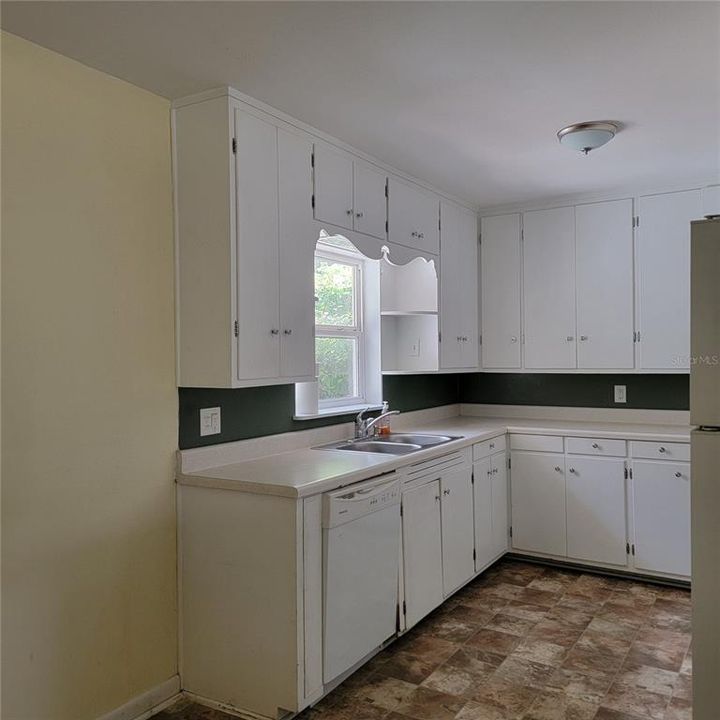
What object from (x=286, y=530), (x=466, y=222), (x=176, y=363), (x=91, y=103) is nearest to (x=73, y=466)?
(x=176, y=363)

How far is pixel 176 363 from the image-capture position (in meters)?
2.61

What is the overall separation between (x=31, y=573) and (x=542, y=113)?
2.62 m

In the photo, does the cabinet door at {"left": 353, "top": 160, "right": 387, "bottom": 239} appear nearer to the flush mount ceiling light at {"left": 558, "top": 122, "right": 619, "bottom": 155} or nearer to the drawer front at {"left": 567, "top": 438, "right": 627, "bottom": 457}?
the flush mount ceiling light at {"left": 558, "top": 122, "right": 619, "bottom": 155}

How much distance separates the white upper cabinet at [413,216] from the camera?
11.5 ft

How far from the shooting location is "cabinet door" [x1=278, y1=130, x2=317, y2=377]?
8.98ft

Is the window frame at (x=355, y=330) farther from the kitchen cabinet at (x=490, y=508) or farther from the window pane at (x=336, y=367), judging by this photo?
the kitchen cabinet at (x=490, y=508)

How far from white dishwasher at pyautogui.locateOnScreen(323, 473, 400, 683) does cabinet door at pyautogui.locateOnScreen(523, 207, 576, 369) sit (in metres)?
1.95

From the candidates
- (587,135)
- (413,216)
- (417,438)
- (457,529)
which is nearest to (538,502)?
A: (457,529)

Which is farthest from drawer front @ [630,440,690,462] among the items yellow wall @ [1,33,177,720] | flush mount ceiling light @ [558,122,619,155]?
yellow wall @ [1,33,177,720]

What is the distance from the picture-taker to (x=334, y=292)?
374 cm

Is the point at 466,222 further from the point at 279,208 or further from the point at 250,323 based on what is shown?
the point at 250,323

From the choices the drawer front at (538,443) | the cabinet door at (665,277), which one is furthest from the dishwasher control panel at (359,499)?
the cabinet door at (665,277)

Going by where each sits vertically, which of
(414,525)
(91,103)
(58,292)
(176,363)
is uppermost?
(91,103)

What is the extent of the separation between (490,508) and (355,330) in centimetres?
136
